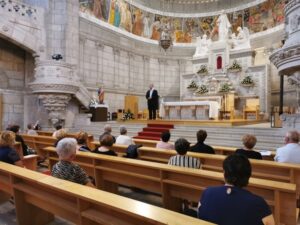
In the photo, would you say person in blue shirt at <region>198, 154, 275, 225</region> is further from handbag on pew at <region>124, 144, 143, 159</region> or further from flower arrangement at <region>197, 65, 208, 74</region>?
flower arrangement at <region>197, 65, 208, 74</region>

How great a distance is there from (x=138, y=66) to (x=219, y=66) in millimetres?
4853

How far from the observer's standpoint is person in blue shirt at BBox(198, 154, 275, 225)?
1.52 meters

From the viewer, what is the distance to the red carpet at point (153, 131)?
9.31 metres

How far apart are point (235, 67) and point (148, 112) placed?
18.6 feet

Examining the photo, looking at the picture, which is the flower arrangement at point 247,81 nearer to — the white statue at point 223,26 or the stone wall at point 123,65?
the white statue at point 223,26

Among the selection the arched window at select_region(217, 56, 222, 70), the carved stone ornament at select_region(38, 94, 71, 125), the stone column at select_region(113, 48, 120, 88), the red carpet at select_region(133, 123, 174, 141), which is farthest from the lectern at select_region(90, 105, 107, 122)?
the arched window at select_region(217, 56, 222, 70)

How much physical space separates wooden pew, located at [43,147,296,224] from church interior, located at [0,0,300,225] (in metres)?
0.02

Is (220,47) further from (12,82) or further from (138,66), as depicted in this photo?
(12,82)

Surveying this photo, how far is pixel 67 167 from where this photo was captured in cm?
272

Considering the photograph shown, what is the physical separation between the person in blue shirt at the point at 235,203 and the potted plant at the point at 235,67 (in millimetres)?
14456

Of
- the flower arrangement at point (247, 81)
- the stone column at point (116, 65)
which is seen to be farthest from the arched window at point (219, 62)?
the stone column at point (116, 65)

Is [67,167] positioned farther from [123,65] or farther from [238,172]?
[123,65]

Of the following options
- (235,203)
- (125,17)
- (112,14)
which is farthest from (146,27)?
(235,203)

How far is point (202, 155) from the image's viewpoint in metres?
3.84
